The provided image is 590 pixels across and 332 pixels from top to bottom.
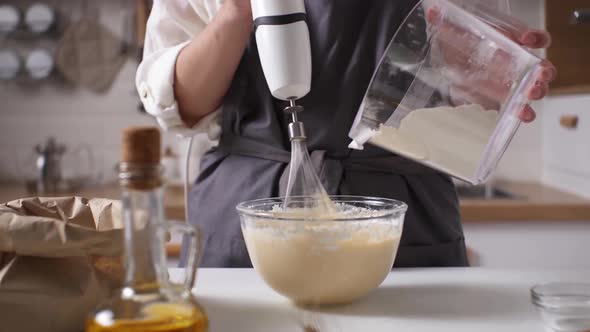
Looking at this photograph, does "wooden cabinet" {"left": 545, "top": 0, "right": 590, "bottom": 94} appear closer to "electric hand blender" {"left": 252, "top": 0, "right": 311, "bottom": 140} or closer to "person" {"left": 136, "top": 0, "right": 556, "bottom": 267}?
"person" {"left": 136, "top": 0, "right": 556, "bottom": 267}

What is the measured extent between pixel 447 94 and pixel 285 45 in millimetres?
177

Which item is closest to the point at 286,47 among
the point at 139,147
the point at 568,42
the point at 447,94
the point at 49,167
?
the point at 447,94

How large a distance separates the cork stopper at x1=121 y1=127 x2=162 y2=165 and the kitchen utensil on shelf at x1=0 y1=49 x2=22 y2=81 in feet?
6.15

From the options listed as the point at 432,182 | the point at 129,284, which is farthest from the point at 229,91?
the point at 129,284

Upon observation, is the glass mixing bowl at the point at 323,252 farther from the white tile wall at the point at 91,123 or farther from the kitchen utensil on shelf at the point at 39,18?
the kitchen utensil on shelf at the point at 39,18

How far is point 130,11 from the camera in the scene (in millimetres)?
2107

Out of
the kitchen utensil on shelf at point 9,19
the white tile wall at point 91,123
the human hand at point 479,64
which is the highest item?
the kitchen utensil on shelf at point 9,19

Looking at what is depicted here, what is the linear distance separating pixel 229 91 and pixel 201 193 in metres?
0.15

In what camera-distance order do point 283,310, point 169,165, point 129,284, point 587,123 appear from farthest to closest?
point 169,165, point 587,123, point 283,310, point 129,284

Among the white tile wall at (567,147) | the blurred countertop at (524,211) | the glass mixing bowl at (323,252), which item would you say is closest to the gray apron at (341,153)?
the glass mixing bowl at (323,252)

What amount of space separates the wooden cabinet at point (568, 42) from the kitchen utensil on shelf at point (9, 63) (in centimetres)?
158

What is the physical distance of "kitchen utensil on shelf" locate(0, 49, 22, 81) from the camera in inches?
82.9

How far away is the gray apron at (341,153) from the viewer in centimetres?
88

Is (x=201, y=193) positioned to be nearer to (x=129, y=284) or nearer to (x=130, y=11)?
(x=129, y=284)
